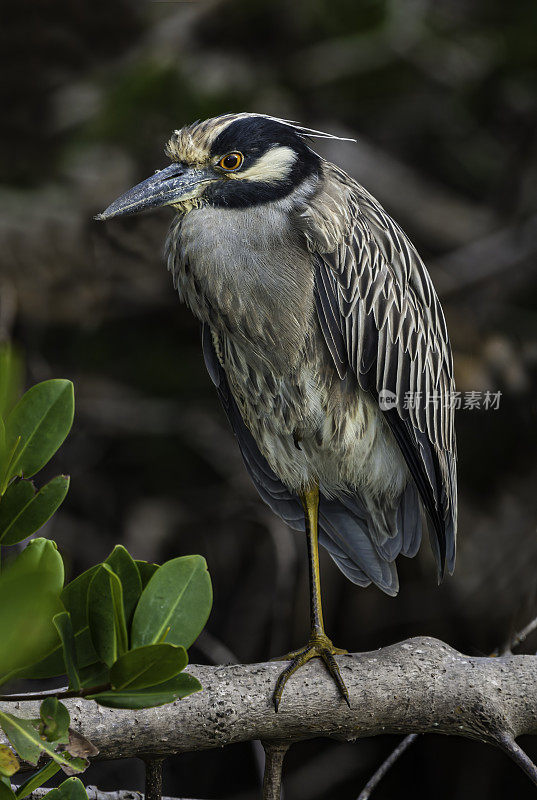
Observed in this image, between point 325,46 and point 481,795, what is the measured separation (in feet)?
7.80

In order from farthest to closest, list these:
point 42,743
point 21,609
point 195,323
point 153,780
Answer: point 195,323 < point 153,780 < point 42,743 < point 21,609

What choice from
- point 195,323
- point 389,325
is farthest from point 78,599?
point 195,323

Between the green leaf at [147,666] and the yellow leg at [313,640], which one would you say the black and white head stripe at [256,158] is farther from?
the green leaf at [147,666]

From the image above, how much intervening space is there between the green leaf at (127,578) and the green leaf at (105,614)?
0.15ft

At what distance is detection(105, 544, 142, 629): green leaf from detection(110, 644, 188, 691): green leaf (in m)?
0.06

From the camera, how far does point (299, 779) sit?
9.03 feet

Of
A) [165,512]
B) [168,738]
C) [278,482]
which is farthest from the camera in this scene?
[165,512]

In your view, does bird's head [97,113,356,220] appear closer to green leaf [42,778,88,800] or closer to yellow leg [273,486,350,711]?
yellow leg [273,486,350,711]

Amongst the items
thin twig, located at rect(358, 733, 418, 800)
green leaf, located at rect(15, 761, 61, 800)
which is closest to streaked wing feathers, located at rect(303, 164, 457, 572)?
thin twig, located at rect(358, 733, 418, 800)

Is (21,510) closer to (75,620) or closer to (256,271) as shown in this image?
(75,620)

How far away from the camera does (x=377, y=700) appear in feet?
4.09

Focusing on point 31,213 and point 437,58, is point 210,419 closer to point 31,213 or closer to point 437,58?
point 31,213

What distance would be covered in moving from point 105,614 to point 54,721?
0.08m

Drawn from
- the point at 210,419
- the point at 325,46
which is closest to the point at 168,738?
the point at 210,419
